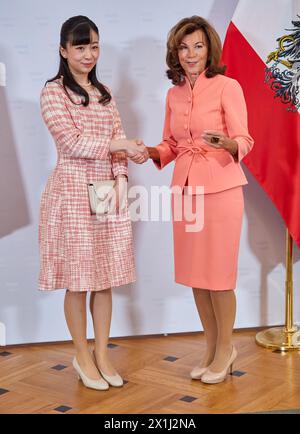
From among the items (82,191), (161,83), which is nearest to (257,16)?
(161,83)

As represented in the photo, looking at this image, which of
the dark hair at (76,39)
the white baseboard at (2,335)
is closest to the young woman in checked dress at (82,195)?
the dark hair at (76,39)

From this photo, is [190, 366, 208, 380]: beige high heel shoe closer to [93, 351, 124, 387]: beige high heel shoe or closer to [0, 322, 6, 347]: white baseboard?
[93, 351, 124, 387]: beige high heel shoe

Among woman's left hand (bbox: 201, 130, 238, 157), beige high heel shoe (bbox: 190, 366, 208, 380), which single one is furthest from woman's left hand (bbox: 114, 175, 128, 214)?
beige high heel shoe (bbox: 190, 366, 208, 380)

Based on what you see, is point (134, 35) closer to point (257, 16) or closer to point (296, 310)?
point (257, 16)

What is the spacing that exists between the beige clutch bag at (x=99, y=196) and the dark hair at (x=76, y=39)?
0.36 metres

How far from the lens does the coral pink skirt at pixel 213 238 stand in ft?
11.0

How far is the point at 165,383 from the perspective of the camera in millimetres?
3510

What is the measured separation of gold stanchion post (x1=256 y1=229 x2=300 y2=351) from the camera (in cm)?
404

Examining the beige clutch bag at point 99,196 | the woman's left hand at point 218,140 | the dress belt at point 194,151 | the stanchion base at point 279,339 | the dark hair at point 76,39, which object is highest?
the dark hair at point 76,39

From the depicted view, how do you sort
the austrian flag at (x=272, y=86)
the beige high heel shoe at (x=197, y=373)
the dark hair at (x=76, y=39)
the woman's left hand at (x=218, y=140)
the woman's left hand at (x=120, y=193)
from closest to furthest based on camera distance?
the woman's left hand at (x=218, y=140) < the dark hair at (x=76, y=39) < the woman's left hand at (x=120, y=193) < the beige high heel shoe at (x=197, y=373) < the austrian flag at (x=272, y=86)

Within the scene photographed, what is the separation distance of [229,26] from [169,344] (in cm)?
173

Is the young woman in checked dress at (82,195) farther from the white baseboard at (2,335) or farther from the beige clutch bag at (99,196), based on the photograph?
the white baseboard at (2,335)
